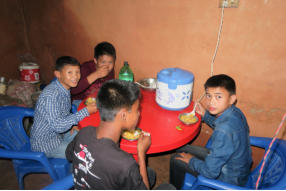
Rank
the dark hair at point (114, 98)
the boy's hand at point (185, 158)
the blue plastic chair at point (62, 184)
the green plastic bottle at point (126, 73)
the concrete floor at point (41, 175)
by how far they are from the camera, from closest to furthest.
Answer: the dark hair at point (114, 98)
the blue plastic chair at point (62, 184)
the boy's hand at point (185, 158)
the concrete floor at point (41, 175)
the green plastic bottle at point (126, 73)

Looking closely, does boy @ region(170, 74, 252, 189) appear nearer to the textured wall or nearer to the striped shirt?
the textured wall

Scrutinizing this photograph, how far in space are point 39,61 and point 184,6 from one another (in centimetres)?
386

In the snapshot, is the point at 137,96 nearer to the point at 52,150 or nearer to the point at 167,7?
the point at 52,150

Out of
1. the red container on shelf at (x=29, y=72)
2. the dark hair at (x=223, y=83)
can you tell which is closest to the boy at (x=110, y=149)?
the dark hair at (x=223, y=83)

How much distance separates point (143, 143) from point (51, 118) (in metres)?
0.91

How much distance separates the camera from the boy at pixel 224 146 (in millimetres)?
1283

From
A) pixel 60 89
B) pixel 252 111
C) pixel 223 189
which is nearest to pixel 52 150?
pixel 60 89

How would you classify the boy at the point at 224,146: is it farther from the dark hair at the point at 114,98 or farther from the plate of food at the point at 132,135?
the dark hair at the point at 114,98

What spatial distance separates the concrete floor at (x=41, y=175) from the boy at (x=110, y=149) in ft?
4.40

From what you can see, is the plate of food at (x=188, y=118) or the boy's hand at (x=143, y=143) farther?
the plate of food at (x=188, y=118)

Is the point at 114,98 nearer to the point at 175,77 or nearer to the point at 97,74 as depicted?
the point at 175,77

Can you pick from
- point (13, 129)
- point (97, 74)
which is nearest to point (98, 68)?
point (97, 74)

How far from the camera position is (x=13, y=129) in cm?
184

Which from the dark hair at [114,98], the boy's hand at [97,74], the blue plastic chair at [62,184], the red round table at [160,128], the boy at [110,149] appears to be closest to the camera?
the boy at [110,149]
